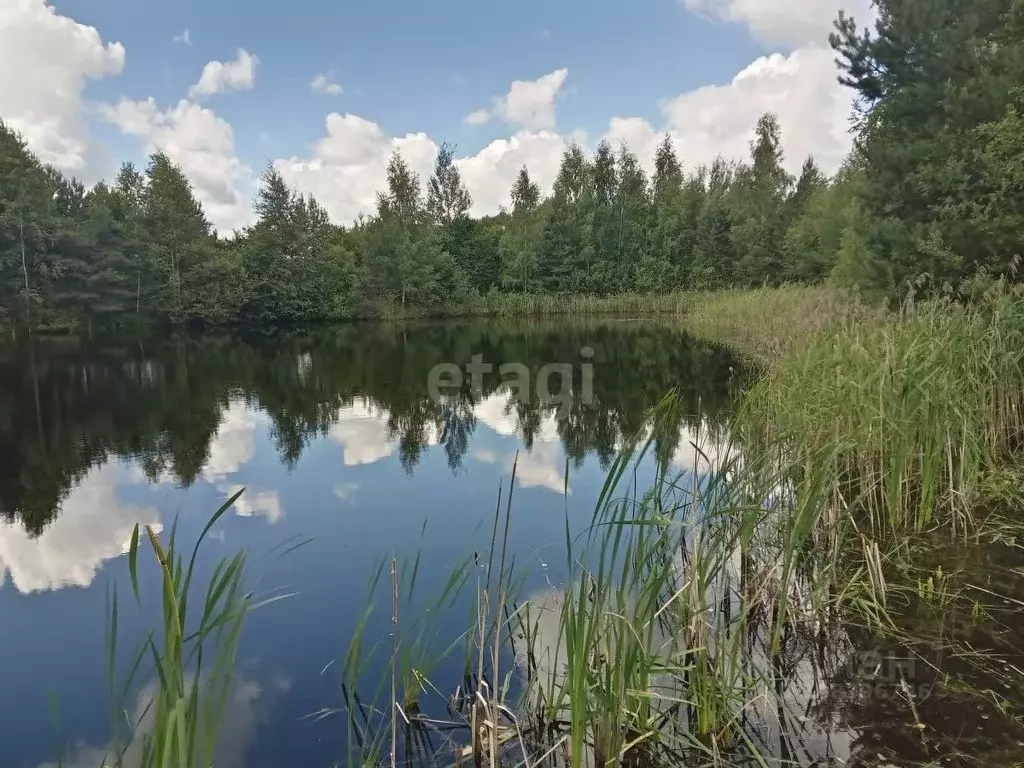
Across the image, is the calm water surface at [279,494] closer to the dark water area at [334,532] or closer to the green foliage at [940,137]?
the dark water area at [334,532]

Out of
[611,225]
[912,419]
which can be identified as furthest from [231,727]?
[611,225]

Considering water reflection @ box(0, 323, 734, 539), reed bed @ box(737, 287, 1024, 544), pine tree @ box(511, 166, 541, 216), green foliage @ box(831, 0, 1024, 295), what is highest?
pine tree @ box(511, 166, 541, 216)

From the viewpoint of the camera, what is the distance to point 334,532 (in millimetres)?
5270

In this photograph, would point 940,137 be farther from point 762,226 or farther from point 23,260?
point 23,260

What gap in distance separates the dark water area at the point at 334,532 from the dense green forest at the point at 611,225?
5025 millimetres

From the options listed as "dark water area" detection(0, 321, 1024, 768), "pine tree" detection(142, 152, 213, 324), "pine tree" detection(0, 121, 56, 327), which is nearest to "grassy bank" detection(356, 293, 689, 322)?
"pine tree" detection(142, 152, 213, 324)

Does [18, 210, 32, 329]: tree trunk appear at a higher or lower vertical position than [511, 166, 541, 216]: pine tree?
lower

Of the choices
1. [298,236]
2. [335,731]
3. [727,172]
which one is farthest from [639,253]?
[335,731]

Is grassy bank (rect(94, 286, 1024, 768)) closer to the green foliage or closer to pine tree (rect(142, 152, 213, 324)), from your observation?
the green foliage

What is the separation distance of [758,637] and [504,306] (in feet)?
115

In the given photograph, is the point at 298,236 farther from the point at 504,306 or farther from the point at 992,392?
the point at 992,392

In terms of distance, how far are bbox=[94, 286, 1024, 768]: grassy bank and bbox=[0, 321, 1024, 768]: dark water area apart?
7cm

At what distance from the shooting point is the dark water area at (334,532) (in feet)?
8.28

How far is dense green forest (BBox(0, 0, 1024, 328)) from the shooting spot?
10.7 meters
